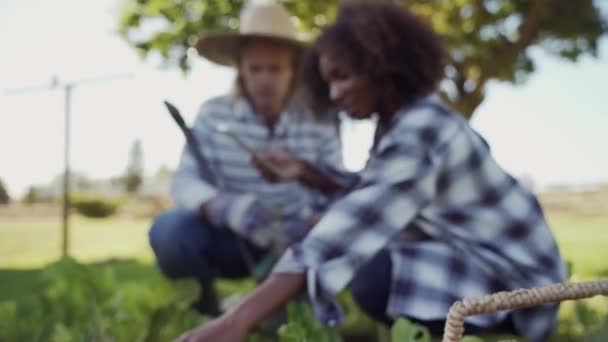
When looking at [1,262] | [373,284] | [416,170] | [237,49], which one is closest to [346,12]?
[416,170]

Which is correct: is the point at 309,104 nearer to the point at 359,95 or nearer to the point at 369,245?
the point at 359,95

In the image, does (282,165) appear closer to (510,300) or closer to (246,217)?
(246,217)

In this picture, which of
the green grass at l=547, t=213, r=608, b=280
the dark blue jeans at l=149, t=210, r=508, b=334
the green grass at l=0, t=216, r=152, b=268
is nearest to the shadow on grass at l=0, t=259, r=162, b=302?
the green grass at l=0, t=216, r=152, b=268

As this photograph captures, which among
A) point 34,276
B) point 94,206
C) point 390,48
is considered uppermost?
point 390,48

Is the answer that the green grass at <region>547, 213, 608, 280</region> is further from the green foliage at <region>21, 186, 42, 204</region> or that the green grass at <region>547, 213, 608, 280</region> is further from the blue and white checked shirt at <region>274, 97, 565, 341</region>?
the green foliage at <region>21, 186, 42, 204</region>

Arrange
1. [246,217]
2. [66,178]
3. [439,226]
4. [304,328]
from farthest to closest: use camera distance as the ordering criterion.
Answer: [66,178], [246,217], [439,226], [304,328]

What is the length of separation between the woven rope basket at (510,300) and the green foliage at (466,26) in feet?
15.3

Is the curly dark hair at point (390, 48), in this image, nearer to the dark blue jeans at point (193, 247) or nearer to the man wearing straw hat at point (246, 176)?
the man wearing straw hat at point (246, 176)

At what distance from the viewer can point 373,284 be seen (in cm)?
135

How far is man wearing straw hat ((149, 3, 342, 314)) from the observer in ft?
5.88

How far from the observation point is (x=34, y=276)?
3678 millimetres

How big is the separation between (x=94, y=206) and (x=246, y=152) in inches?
450

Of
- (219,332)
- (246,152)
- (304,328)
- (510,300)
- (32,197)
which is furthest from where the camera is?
(32,197)

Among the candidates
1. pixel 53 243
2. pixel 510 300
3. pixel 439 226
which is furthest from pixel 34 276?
pixel 510 300
